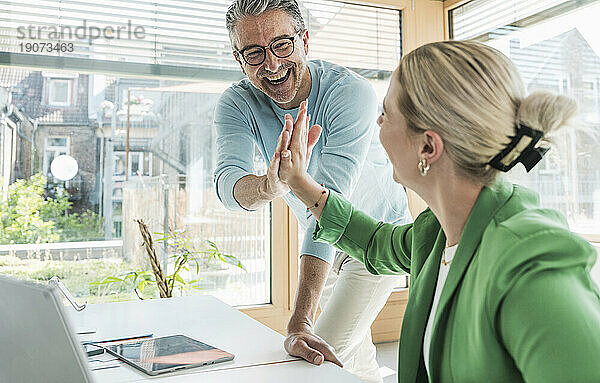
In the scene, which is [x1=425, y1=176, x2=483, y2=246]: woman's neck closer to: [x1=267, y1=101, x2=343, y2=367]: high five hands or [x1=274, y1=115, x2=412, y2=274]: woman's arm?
[x1=274, y1=115, x2=412, y2=274]: woman's arm

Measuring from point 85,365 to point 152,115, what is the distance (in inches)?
113

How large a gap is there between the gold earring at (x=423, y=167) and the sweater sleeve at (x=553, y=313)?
28 cm

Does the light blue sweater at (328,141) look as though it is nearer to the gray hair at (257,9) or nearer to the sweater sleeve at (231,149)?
the sweater sleeve at (231,149)

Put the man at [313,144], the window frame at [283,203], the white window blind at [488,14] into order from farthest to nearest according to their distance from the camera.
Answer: the white window blind at [488,14] < the window frame at [283,203] < the man at [313,144]

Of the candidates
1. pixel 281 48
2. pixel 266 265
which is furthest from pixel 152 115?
pixel 281 48

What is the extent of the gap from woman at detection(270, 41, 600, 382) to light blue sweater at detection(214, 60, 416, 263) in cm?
59

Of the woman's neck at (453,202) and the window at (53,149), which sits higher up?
the window at (53,149)

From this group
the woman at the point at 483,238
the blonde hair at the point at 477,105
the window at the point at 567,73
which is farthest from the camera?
the window at the point at 567,73

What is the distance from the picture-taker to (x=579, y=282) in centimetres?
78

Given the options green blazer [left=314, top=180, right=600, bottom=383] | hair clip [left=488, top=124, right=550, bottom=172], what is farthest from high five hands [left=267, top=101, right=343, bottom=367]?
hair clip [left=488, top=124, right=550, bottom=172]

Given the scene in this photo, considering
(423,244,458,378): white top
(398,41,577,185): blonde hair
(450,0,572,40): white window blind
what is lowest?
(423,244,458,378): white top

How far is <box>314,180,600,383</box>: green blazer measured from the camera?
0.72 m

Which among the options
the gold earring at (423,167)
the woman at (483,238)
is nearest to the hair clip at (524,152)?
the woman at (483,238)

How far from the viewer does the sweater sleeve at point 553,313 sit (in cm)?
71
